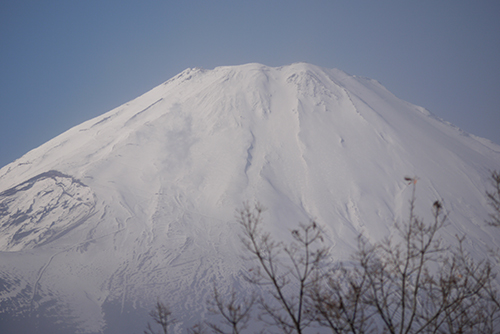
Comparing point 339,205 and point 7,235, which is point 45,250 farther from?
point 339,205

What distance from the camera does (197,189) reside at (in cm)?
3103

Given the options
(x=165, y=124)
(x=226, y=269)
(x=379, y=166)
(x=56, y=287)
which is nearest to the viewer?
(x=56, y=287)

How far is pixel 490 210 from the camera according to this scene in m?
31.7

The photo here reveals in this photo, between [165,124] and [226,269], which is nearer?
[226,269]

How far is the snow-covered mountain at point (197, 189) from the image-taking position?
2147cm

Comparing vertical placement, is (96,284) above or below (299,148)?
below

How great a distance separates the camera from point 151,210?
2847 centimetres

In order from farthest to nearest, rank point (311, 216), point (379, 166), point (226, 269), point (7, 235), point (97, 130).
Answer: point (97, 130) < point (379, 166) < point (311, 216) < point (7, 235) < point (226, 269)

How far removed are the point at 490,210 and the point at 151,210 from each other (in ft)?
95.6

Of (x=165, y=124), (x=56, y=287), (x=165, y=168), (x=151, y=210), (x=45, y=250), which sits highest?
(x=165, y=124)

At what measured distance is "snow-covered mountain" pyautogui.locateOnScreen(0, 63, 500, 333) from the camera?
2147 cm

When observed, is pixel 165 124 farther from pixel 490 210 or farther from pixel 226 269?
pixel 490 210

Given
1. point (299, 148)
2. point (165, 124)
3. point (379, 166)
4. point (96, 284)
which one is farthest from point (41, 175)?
point (379, 166)

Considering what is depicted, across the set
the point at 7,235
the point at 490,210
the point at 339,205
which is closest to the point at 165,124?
the point at 7,235
